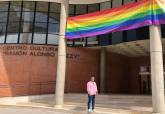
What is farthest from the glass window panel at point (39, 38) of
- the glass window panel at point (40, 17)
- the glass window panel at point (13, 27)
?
the glass window panel at point (13, 27)

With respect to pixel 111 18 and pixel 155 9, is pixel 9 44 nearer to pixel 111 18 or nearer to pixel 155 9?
pixel 111 18

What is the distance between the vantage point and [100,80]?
25109mm

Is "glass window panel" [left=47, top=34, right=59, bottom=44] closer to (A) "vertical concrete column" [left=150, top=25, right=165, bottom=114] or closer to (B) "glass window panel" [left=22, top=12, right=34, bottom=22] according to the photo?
(B) "glass window panel" [left=22, top=12, right=34, bottom=22]

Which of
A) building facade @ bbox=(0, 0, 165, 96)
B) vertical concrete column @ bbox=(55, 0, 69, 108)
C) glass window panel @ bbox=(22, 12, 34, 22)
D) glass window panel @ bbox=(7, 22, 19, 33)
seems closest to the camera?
vertical concrete column @ bbox=(55, 0, 69, 108)

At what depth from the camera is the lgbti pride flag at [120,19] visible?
14648 mm

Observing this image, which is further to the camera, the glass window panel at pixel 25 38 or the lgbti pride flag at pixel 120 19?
the glass window panel at pixel 25 38

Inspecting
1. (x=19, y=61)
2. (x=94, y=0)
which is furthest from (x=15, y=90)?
(x=94, y=0)

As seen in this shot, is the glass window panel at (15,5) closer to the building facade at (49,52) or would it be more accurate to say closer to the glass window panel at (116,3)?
the building facade at (49,52)

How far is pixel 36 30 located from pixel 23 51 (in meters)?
2.49

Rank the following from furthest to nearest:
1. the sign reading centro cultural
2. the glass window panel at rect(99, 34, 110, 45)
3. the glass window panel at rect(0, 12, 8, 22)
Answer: the glass window panel at rect(0, 12, 8, 22), the glass window panel at rect(99, 34, 110, 45), the sign reading centro cultural

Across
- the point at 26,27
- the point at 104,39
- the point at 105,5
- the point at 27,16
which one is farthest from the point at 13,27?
the point at 105,5

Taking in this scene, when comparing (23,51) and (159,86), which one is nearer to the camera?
(159,86)

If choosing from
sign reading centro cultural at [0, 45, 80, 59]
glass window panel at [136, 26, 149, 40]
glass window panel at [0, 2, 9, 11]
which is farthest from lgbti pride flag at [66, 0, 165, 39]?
glass window panel at [0, 2, 9, 11]

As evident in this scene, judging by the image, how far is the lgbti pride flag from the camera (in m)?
14.6
